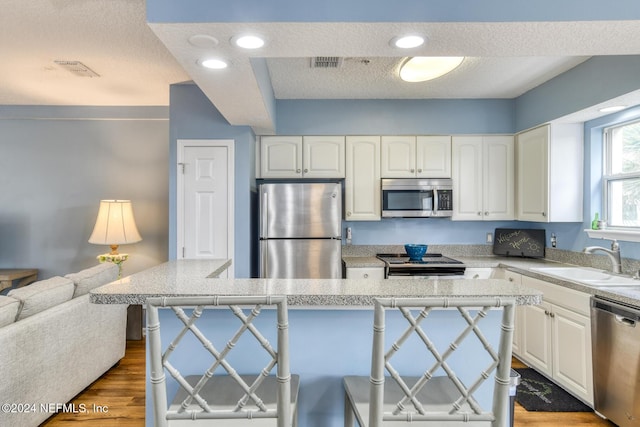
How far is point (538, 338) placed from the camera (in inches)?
109

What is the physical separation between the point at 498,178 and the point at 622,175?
1.03 m

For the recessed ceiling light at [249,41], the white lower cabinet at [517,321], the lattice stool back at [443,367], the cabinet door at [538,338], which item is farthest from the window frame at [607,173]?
the recessed ceiling light at [249,41]

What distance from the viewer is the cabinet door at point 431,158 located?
3.66 m

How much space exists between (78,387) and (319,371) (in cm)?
205

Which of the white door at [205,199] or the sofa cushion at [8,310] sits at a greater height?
the white door at [205,199]

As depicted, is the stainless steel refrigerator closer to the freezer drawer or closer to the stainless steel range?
the freezer drawer

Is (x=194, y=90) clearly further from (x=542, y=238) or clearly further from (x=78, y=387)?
(x=542, y=238)

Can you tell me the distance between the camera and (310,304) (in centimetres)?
133

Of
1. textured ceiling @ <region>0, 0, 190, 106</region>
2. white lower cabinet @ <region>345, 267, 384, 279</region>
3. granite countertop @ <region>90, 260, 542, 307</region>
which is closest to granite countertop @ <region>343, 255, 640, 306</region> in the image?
white lower cabinet @ <region>345, 267, 384, 279</region>

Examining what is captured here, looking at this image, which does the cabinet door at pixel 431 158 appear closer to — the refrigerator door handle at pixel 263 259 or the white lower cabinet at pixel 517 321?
the white lower cabinet at pixel 517 321

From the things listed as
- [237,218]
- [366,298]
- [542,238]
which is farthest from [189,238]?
[542,238]

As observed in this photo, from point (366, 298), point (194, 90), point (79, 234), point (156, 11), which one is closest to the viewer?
point (366, 298)

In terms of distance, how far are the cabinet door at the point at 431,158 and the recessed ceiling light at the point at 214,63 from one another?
2367mm

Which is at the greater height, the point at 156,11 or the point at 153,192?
the point at 156,11
